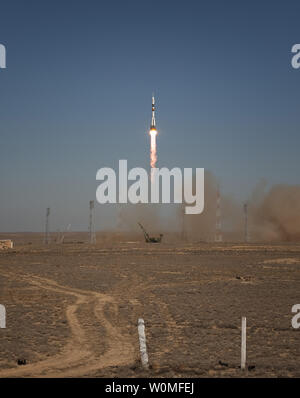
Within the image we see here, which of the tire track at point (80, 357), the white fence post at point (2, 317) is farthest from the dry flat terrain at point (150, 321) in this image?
the white fence post at point (2, 317)

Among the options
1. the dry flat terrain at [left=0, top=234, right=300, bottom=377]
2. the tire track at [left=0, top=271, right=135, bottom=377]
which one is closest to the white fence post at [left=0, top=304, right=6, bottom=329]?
the dry flat terrain at [left=0, top=234, right=300, bottom=377]

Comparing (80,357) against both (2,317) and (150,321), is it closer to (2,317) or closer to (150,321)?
(150,321)

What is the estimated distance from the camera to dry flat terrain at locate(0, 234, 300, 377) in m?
10.6

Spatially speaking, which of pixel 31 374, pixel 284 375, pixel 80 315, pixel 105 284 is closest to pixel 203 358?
pixel 284 375

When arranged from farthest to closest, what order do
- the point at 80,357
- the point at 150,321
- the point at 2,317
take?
the point at 2,317, the point at 150,321, the point at 80,357

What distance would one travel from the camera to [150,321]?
603 inches

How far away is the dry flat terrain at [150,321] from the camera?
10562 millimetres

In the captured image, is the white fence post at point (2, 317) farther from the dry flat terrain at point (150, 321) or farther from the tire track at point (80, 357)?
the tire track at point (80, 357)

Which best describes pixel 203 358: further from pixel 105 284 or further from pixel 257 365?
pixel 105 284

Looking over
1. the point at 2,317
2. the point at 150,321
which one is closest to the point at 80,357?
the point at 150,321
